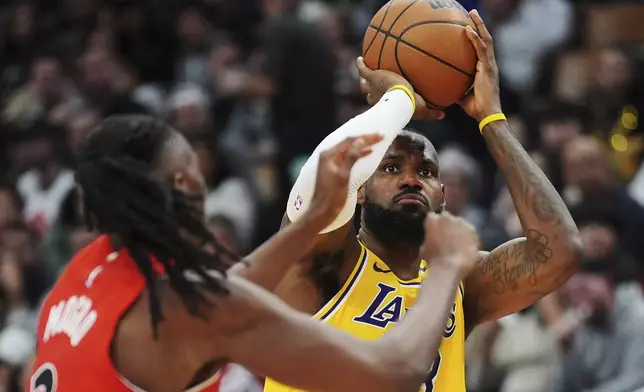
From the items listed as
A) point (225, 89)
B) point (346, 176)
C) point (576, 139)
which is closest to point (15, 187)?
point (225, 89)

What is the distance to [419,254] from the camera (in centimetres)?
413

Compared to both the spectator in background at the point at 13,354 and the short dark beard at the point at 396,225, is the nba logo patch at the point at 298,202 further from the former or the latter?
the spectator in background at the point at 13,354

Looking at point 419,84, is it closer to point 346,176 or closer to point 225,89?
point 346,176

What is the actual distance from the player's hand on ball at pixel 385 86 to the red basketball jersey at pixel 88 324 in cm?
128

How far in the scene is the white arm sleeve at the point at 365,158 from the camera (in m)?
3.71

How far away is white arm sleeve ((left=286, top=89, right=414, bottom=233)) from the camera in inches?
146

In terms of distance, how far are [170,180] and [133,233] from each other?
0.57ft

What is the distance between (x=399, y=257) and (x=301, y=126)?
477 centimetres

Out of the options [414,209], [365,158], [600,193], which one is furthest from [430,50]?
[600,193]

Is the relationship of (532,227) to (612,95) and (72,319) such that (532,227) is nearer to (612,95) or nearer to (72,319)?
(72,319)

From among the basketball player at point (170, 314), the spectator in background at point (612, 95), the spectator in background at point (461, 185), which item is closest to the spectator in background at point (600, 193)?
the spectator in background at point (461, 185)

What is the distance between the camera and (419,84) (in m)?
4.25

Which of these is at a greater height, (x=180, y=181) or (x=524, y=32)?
(x=180, y=181)

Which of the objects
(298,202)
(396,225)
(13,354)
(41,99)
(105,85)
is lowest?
(41,99)
